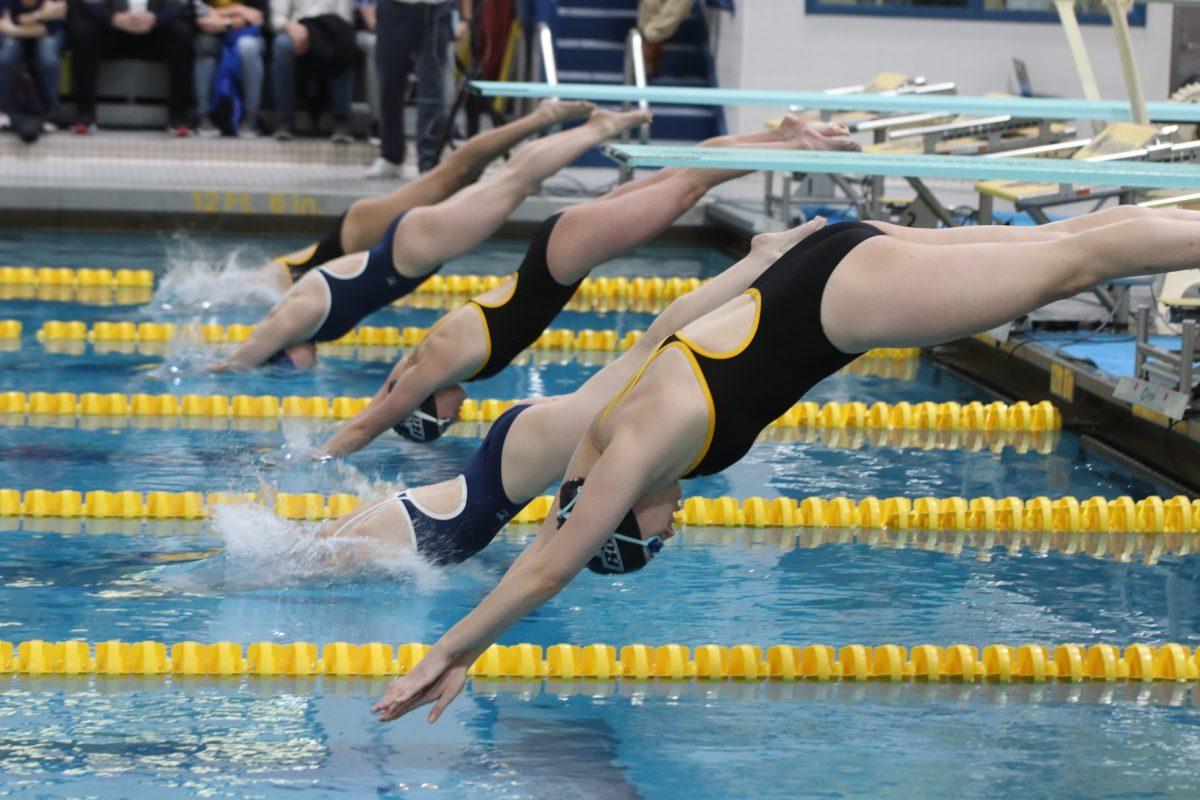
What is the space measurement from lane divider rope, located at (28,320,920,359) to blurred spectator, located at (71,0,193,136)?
13.1ft

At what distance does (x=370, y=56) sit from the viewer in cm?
1266

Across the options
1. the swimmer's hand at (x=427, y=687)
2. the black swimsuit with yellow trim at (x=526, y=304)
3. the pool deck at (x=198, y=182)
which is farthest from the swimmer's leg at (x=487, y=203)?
the pool deck at (x=198, y=182)

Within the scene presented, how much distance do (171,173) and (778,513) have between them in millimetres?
7023

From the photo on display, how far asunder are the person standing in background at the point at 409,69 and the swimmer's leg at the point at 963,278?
821 cm

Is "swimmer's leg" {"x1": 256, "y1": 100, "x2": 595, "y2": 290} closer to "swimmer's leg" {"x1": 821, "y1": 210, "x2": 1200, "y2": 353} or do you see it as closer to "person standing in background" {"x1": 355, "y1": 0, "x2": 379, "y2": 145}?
"swimmer's leg" {"x1": 821, "y1": 210, "x2": 1200, "y2": 353}

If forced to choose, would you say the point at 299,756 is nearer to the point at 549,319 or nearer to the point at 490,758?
the point at 490,758

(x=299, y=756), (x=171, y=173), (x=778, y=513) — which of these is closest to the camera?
(x=299, y=756)

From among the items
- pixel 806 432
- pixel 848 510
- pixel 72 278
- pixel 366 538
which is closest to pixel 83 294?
pixel 72 278

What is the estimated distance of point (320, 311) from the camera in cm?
689

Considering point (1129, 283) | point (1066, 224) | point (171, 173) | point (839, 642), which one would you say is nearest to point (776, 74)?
point (171, 173)

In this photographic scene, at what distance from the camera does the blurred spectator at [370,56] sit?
489 inches

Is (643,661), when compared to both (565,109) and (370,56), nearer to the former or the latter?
(565,109)

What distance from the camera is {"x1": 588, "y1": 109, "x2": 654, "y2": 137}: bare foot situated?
5.85m

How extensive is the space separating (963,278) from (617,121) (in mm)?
2616
